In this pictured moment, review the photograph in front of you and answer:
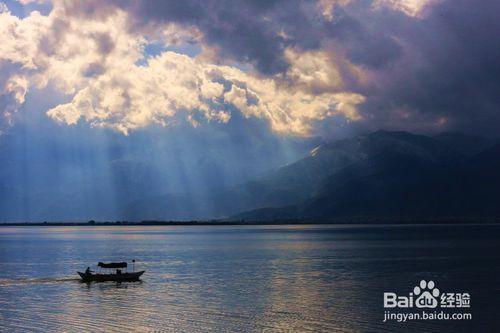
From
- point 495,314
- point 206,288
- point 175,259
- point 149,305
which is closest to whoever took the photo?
point 495,314

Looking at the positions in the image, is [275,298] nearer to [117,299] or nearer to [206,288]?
[206,288]

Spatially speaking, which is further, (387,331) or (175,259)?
(175,259)

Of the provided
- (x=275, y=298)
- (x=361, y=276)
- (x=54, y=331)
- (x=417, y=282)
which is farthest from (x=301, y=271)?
(x=54, y=331)

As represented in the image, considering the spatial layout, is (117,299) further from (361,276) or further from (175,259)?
(175,259)

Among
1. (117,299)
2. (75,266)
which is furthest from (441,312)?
(75,266)

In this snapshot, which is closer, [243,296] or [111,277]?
[243,296]

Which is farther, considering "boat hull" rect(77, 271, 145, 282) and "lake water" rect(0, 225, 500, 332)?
"boat hull" rect(77, 271, 145, 282)

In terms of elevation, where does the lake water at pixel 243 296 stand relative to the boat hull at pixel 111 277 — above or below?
below

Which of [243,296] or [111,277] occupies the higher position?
[111,277]

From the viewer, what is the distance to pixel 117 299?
92.8 m

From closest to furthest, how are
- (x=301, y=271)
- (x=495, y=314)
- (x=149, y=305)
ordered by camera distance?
(x=495, y=314), (x=149, y=305), (x=301, y=271)

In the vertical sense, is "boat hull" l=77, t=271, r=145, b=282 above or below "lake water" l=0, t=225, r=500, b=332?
above

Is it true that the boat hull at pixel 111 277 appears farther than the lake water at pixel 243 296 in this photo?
Yes

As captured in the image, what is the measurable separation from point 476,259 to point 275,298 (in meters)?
86.7
